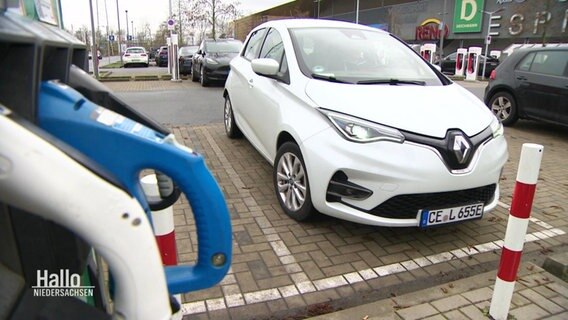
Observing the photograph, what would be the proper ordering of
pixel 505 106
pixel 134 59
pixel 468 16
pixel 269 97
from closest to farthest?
pixel 269 97, pixel 505 106, pixel 134 59, pixel 468 16

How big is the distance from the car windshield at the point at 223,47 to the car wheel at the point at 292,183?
35.9 feet

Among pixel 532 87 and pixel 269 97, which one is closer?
pixel 269 97

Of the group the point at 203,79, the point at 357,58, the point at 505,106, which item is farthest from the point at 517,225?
the point at 203,79

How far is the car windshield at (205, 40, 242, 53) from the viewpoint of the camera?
14.2 metres

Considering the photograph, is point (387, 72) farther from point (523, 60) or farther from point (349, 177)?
point (523, 60)

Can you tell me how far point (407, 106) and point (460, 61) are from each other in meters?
23.7

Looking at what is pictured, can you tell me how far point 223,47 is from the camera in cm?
1443

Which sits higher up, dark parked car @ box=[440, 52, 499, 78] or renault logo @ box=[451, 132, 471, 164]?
renault logo @ box=[451, 132, 471, 164]

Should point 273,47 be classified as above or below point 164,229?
above

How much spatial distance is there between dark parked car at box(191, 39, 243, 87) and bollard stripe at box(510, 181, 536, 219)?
11.8m

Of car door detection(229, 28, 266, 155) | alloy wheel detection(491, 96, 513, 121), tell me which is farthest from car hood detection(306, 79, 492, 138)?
alloy wheel detection(491, 96, 513, 121)

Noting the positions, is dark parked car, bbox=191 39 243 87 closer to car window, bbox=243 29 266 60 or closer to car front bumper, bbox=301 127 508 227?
car window, bbox=243 29 266 60

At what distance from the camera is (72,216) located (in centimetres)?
86

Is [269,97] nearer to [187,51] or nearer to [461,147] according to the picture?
[461,147]
